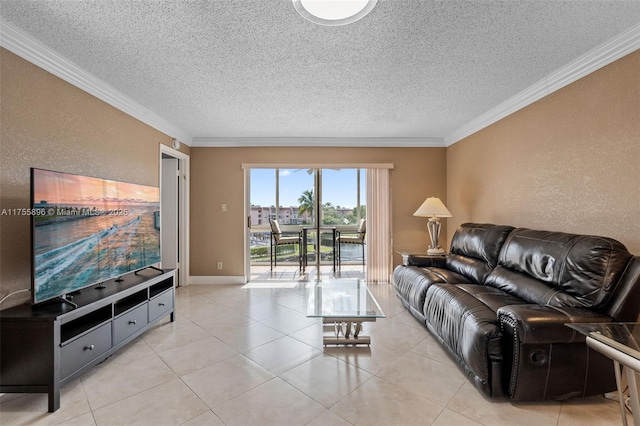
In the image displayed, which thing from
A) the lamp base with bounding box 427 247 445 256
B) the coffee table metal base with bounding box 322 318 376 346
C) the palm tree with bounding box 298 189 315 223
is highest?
the palm tree with bounding box 298 189 315 223

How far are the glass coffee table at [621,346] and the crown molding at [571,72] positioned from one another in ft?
6.29

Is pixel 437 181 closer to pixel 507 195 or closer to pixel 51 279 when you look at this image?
pixel 507 195

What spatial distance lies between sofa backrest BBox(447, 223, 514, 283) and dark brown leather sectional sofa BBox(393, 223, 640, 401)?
421 mm

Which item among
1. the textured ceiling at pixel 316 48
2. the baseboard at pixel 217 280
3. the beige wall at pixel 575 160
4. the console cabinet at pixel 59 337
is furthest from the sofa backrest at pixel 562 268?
the baseboard at pixel 217 280

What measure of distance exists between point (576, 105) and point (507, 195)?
3.60 ft

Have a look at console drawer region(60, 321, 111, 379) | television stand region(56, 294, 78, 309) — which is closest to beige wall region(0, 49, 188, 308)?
television stand region(56, 294, 78, 309)

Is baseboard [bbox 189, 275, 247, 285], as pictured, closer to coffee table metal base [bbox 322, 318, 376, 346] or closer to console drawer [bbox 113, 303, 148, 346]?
console drawer [bbox 113, 303, 148, 346]

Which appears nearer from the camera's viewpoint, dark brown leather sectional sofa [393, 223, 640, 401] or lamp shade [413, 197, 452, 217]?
dark brown leather sectional sofa [393, 223, 640, 401]

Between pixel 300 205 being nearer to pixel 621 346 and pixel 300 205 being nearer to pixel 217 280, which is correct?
pixel 217 280

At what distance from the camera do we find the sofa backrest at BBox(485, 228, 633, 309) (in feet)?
5.71

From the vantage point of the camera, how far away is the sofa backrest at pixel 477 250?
2816mm

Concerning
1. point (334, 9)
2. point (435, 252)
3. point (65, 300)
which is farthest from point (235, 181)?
point (334, 9)

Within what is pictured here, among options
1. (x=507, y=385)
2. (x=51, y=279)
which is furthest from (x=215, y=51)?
(x=507, y=385)

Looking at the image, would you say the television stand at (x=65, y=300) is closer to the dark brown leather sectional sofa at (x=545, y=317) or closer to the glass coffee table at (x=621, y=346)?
the dark brown leather sectional sofa at (x=545, y=317)
